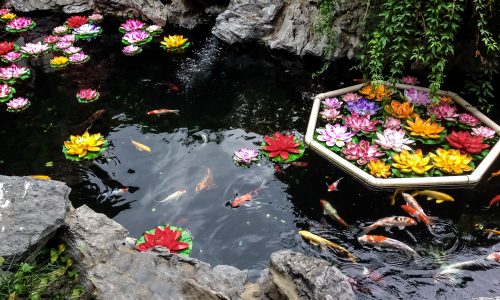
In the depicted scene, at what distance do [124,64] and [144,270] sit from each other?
4.07 metres

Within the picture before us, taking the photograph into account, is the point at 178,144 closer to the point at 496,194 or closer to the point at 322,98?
the point at 322,98

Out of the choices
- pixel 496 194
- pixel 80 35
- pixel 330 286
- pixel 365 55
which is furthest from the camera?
pixel 80 35

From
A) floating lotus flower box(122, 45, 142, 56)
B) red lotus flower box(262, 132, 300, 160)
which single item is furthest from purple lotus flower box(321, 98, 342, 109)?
floating lotus flower box(122, 45, 142, 56)

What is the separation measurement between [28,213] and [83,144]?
1.46m

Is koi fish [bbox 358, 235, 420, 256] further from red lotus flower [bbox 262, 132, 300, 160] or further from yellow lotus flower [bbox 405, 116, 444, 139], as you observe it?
yellow lotus flower [bbox 405, 116, 444, 139]

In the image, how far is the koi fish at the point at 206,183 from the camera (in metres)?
3.95

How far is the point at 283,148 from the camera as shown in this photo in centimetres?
419

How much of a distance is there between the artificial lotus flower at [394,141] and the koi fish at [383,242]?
1.06 meters

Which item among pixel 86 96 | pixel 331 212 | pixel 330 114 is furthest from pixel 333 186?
pixel 86 96

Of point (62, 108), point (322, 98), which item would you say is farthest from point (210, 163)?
point (62, 108)

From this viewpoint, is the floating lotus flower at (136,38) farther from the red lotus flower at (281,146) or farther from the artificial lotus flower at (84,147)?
the red lotus flower at (281,146)

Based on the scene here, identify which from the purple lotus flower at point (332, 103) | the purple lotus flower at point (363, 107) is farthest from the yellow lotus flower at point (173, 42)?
the purple lotus flower at point (363, 107)

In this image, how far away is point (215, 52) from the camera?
6.28m

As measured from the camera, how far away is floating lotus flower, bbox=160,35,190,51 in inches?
247
